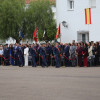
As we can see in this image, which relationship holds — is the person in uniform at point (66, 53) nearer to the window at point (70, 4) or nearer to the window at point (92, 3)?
the window at point (92, 3)

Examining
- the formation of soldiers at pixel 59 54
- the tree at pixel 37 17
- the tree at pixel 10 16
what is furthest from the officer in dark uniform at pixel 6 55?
the tree at pixel 37 17

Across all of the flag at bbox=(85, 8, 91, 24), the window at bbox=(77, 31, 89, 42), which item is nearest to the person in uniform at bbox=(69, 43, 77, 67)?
the flag at bbox=(85, 8, 91, 24)

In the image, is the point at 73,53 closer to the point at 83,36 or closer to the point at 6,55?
the point at 6,55

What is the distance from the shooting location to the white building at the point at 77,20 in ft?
129

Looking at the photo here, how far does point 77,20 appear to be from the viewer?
40.6 meters

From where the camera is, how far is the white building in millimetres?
39469

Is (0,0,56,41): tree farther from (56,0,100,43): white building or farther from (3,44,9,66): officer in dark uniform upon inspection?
(3,44,9,66): officer in dark uniform

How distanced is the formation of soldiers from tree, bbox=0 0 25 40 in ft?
65.1

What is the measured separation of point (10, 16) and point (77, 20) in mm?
15126

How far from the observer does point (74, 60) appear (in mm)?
30984

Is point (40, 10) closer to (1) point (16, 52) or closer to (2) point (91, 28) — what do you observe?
(2) point (91, 28)

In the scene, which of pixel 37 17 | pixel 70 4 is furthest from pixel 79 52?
pixel 37 17

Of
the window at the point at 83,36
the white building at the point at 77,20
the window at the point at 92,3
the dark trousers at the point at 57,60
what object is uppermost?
the window at the point at 92,3

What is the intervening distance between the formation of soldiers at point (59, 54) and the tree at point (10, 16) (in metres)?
19.8
